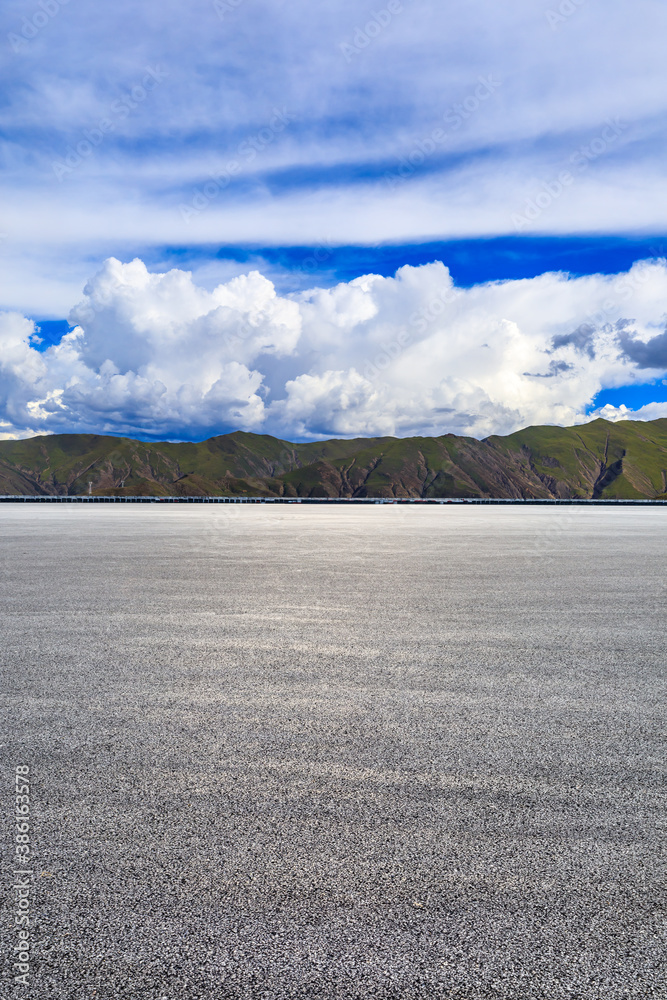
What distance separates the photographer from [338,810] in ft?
15.3

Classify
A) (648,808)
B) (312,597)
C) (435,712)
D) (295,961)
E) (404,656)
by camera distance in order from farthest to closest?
1. (312,597)
2. (404,656)
3. (435,712)
4. (648,808)
5. (295,961)

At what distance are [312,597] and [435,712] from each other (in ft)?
26.8

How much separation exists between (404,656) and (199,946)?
6.36m

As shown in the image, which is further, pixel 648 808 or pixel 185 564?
pixel 185 564

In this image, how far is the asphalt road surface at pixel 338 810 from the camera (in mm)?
3244

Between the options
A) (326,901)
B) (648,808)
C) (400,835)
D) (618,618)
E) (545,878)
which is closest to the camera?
(326,901)

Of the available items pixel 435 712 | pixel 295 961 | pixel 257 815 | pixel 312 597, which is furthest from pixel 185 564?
pixel 295 961

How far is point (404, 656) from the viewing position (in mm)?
9438

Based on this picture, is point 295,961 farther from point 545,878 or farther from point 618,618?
point 618,618

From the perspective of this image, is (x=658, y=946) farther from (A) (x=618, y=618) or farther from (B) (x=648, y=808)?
(A) (x=618, y=618)

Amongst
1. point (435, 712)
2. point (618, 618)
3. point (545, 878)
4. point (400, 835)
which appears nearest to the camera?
point (545, 878)

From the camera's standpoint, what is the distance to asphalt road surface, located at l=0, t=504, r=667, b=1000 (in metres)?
3.24

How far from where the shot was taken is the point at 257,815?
4.58 m

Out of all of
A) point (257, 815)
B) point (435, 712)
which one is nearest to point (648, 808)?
point (435, 712)
